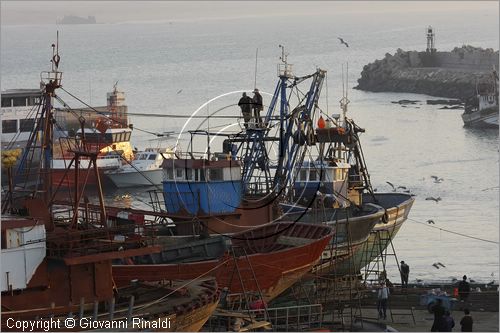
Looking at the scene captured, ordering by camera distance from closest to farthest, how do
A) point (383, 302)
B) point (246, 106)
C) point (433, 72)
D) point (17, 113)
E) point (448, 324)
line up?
point (448, 324) → point (383, 302) → point (246, 106) → point (17, 113) → point (433, 72)

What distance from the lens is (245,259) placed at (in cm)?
1984

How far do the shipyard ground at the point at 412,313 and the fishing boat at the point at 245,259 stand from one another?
1278 millimetres

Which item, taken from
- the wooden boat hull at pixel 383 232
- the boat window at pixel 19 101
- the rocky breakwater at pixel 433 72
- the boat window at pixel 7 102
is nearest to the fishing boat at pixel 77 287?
the wooden boat hull at pixel 383 232

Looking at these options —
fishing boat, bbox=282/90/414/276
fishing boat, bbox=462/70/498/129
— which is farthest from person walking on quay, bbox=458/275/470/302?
fishing boat, bbox=462/70/498/129

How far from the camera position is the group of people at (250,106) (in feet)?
80.0

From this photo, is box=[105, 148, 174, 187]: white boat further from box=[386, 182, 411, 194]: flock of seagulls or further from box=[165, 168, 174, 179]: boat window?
box=[165, 168, 174, 179]: boat window

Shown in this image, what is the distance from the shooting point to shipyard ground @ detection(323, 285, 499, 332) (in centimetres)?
1816

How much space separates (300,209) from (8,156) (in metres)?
9.24

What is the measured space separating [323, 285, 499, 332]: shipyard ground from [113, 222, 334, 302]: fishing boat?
1.28 m

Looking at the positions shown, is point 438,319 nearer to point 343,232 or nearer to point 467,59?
point 343,232

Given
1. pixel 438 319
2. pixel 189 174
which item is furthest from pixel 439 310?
pixel 189 174

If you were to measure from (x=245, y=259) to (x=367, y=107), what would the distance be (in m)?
51.8

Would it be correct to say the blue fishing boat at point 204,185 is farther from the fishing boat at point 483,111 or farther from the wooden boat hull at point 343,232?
the fishing boat at point 483,111

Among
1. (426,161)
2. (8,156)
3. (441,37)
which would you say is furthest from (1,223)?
(441,37)
